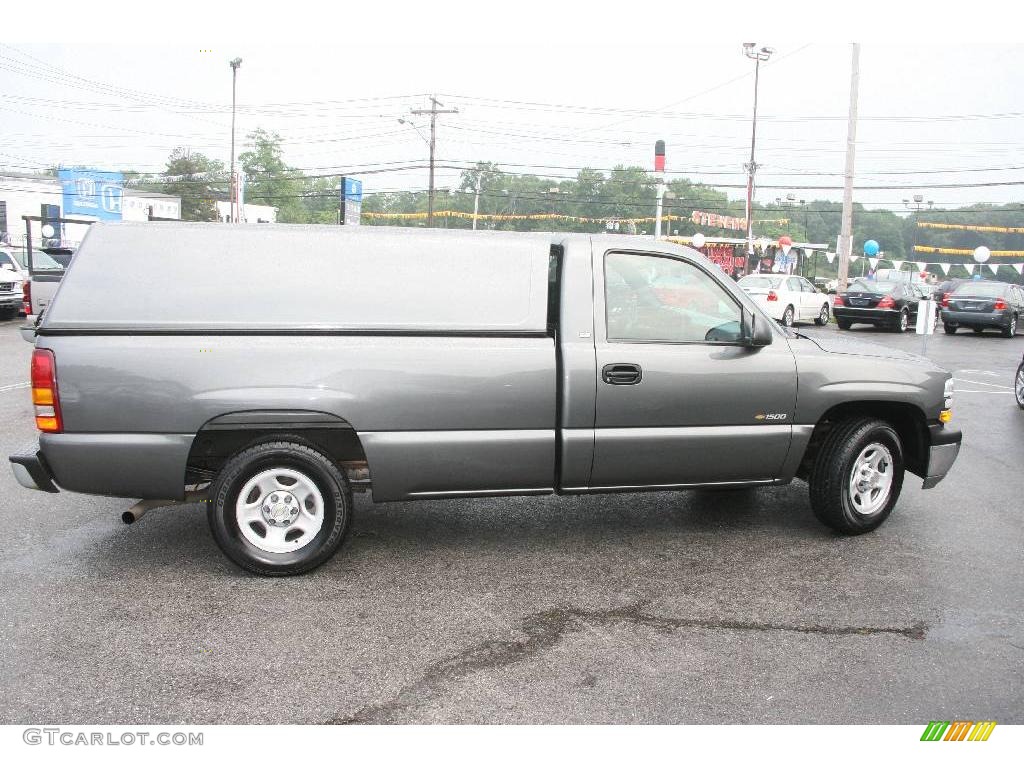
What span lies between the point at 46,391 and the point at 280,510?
130 centimetres

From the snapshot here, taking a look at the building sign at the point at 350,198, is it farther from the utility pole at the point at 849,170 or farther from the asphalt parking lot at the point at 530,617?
the asphalt parking lot at the point at 530,617

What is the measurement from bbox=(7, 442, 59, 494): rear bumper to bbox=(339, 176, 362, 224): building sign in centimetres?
3134

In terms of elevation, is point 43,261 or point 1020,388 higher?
point 43,261

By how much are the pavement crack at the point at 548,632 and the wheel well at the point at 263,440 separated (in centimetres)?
140

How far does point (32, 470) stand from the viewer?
4496 mm

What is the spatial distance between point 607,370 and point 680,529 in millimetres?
1416

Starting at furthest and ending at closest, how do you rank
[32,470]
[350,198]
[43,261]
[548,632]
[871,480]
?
[350,198] < [43,261] < [871,480] < [32,470] < [548,632]

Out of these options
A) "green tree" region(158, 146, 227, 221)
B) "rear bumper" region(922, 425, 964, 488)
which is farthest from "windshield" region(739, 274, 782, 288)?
"green tree" region(158, 146, 227, 221)

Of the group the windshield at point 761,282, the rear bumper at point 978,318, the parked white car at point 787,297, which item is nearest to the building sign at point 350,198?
the windshield at point 761,282

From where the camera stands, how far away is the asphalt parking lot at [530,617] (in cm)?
333

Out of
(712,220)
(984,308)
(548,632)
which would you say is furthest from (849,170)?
(712,220)

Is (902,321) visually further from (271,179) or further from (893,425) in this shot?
(271,179)
